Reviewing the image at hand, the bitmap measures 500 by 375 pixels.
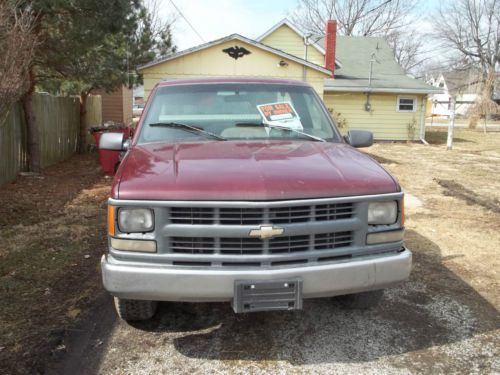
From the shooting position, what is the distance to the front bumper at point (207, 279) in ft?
8.77

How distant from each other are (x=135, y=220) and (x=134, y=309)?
0.88m

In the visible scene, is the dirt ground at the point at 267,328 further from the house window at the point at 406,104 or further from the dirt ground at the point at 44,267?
the house window at the point at 406,104

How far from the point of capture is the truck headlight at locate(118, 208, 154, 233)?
2709 mm

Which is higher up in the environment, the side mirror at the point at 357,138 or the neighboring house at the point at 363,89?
the neighboring house at the point at 363,89

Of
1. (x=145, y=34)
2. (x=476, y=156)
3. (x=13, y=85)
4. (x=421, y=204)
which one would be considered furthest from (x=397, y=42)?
(x=13, y=85)

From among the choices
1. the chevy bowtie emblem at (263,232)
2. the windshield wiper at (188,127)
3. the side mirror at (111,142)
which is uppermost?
the windshield wiper at (188,127)

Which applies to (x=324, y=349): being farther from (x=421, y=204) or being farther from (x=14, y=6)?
(x=14, y=6)

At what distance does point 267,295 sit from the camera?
270 cm

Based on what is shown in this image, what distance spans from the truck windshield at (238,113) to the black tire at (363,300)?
133 centimetres

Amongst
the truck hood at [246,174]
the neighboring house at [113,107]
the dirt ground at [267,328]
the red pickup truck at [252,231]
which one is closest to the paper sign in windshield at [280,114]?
the truck hood at [246,174]

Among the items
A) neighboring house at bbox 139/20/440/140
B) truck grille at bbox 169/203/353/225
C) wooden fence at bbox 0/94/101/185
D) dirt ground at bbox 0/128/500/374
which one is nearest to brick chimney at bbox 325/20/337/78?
neighboring house at bbox 139/20/440/140

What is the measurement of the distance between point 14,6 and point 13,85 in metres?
1.42

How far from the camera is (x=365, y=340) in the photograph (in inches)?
129

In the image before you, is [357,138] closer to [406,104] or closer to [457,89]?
[406,104]
